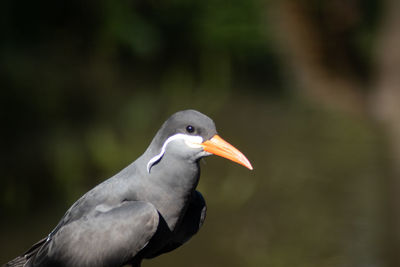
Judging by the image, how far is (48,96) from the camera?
32.1 ft

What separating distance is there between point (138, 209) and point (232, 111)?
6.02 metres

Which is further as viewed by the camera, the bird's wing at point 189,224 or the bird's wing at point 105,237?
the bird's wing at point 189,224

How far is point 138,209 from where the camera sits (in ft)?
11.7

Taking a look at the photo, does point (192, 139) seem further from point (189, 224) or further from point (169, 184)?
point (189, 224)

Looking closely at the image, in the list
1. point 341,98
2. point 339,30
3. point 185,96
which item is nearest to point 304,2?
point 339,30

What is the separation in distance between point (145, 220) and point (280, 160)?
4.63 meters

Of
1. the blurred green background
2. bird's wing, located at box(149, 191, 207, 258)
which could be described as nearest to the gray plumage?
bird's wing, located at box(149, 191, 207, 258)

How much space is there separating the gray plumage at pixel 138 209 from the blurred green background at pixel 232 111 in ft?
7.80

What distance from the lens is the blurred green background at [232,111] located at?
21.3ft

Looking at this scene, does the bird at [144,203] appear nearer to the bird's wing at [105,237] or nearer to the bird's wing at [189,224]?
the bird's wing at [105,237]

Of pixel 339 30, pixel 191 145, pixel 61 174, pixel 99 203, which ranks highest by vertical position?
pixel 339 30

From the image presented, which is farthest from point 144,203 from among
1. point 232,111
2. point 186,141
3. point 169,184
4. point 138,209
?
point 232,111

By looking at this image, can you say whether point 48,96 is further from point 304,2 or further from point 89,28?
point 304,2

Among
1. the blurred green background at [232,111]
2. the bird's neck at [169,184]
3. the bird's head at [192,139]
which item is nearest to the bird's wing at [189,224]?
the bird's neck at [169,184]
